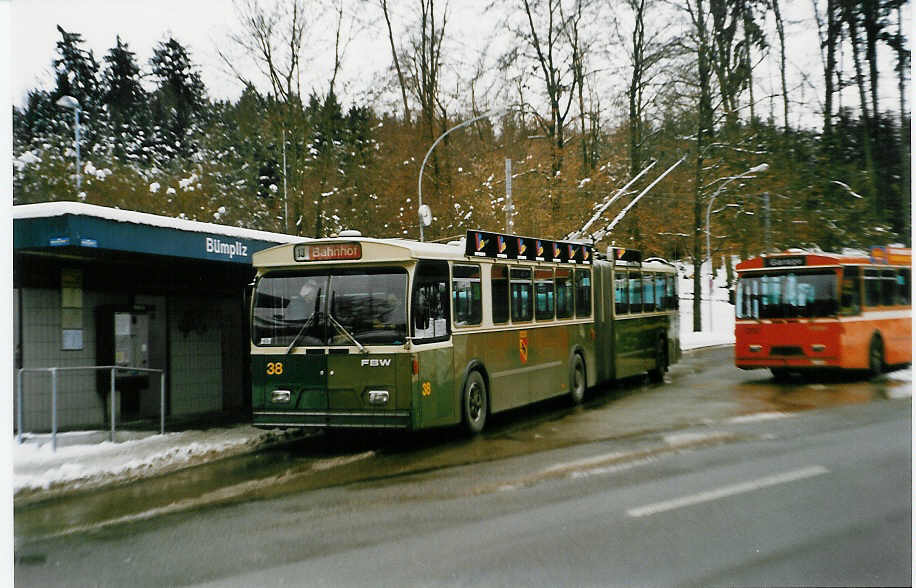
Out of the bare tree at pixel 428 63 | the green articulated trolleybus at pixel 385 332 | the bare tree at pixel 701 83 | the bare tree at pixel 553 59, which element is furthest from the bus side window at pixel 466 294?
the bare tree at pixel 701 83

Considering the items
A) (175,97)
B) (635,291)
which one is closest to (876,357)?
(635,291)

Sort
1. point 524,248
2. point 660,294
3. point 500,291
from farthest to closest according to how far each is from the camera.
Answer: point 660,294
point 524,248
point 500,291

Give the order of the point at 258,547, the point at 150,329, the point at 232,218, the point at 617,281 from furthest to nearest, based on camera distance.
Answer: the point at 232,218
the point at 617,281
the point at 150,329
the point at 258,547

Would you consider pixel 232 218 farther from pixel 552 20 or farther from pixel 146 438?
pixel 552 20

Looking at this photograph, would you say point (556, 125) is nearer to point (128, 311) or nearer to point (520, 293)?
point (520, 293)

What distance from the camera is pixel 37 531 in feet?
23.8

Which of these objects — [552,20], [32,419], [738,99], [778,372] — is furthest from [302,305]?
[778,372]

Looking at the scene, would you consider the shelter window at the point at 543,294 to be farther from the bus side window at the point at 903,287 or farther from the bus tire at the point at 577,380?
the bus side window at the point at 903,287

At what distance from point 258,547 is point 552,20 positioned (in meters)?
6.25

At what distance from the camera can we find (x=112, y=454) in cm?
975

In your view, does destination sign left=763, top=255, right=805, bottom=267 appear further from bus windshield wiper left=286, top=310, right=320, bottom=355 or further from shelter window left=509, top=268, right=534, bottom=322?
bus windshield wiper left=286, top=310, right=320, bottom=355

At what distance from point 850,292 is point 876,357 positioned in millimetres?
1311

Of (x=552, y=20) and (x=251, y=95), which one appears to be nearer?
(x=552, y=20)

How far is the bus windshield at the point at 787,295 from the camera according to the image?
1062 centimetres
